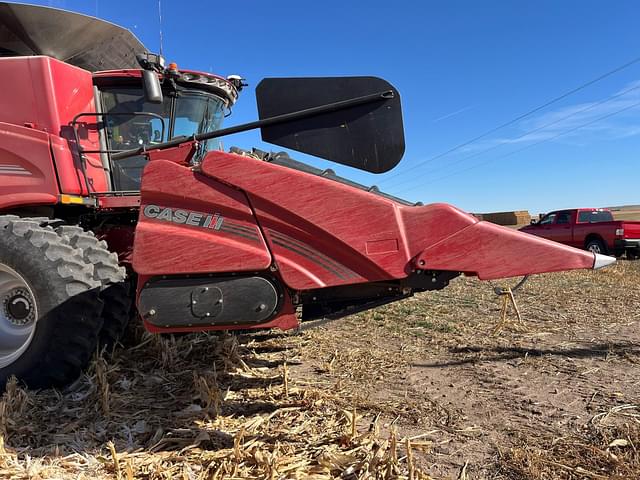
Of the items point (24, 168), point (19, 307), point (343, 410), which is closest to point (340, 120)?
point (343, 410)

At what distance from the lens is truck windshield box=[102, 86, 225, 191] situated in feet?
13.2

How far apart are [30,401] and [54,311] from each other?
54 centimetres

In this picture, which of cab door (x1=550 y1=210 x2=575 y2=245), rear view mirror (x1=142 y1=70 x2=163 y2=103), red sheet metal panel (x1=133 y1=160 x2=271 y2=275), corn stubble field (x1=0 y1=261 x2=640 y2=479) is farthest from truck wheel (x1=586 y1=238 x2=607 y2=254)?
red sheet metal panel (x1=133 y1=160 x2=271 y2=275)

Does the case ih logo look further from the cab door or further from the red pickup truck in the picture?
the cab door

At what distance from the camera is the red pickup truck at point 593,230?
38.7ft

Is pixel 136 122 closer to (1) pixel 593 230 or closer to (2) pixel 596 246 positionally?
(1) pixel 593 230

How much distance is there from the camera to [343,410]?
2705mm

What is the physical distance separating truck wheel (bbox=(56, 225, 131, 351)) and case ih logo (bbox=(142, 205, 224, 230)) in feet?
3.17

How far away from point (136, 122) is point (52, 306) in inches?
72.1

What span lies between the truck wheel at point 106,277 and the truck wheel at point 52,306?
11 centimetres

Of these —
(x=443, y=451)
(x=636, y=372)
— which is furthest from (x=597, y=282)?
(x=443, y=451)

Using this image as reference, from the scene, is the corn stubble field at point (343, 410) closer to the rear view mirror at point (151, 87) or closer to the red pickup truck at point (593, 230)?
the rear view mirror at point (151, 87)

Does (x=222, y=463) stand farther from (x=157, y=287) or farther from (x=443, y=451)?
(x=443, y=451)

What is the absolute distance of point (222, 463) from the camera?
2.17 meters
